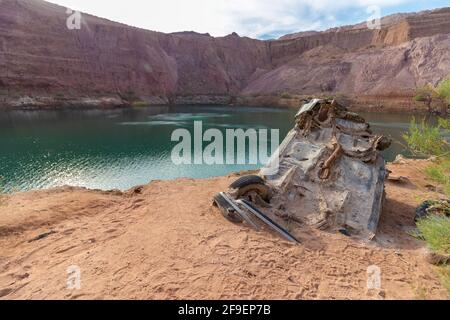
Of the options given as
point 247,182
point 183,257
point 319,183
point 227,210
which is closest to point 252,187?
point 247,182

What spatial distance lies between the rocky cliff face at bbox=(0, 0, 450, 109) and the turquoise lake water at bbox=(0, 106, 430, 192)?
1580cm

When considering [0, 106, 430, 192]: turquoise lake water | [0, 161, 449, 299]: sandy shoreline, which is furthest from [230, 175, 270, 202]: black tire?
[0, 106, 430, 192]: turquoise lake water

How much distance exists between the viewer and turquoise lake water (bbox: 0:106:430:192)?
56.4ft

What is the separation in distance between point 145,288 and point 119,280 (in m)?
0.59

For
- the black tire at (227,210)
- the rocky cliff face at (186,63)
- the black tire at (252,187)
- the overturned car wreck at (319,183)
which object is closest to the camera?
the black tire at (227,210)

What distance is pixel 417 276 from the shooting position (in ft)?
20.7

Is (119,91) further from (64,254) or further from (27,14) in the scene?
(64,254)

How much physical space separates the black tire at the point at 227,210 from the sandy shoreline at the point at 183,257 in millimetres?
190

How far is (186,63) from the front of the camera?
81562 mm

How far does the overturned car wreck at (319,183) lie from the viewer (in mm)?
8258

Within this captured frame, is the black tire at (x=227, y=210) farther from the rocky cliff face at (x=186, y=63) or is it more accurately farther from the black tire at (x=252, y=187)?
the rocky cliff face at (x=186, y=63)

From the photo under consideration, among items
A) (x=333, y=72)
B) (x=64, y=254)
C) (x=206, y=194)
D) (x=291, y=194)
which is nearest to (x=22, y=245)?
(x=64, y=254)

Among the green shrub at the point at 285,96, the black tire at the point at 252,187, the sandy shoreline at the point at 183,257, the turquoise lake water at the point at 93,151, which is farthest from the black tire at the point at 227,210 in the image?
the green shrub at the point at 285,96

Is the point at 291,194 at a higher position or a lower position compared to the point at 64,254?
higher
